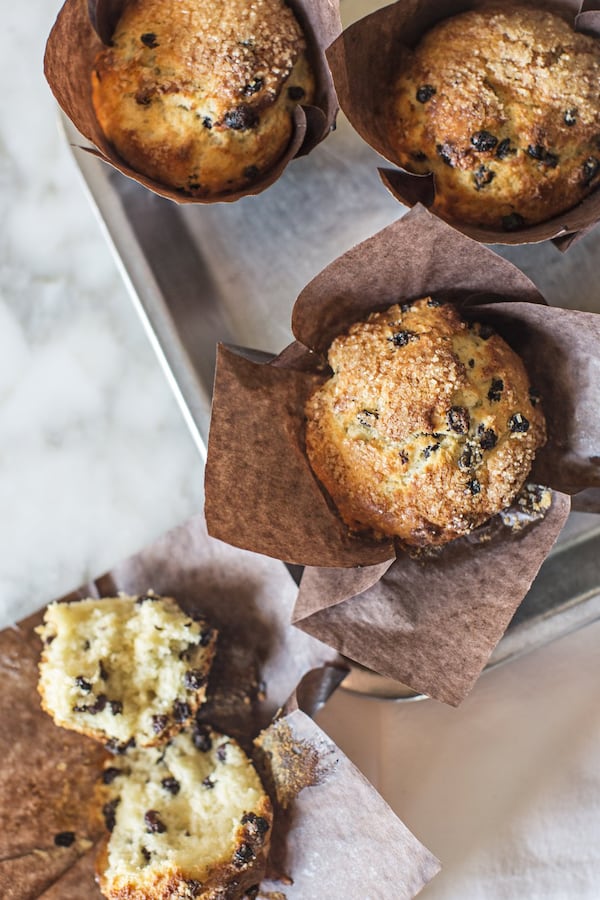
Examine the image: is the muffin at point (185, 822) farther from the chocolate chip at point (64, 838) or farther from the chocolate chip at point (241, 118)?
the chocolate chip at point (241, 118)

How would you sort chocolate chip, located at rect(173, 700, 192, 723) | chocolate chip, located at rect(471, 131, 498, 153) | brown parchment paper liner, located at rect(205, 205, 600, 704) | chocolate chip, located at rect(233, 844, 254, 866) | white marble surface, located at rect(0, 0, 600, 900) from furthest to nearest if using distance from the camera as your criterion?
white marble surface, located at rect(0, 0, 600, 900) → chocolate chip, located at rect(173, 700, 192, 723) → chocolate chip, located at rect(233, 844, 254, 866) → chocolate chip, located at rect(471, 131, 498, 153) → brown parchment paper liner, located at rect(205, 205, 600, 704)

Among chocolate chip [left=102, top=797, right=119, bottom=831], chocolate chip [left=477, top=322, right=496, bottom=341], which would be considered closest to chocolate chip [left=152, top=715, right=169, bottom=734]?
chocolate chip [left=102, top=797, right=119, bottom=831]

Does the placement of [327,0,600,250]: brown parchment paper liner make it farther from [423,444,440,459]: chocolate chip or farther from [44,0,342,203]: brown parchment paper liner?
[423,444,440,459]: chocolate chip

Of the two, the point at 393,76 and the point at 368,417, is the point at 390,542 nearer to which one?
the point at 368,417

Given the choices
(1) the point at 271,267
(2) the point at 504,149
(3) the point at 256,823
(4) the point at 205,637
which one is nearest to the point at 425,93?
(2) the point at 504,149

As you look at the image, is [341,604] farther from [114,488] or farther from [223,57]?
[223,57]

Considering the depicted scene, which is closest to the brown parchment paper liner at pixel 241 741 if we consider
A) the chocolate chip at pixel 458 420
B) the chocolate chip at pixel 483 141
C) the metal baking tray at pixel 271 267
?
the metal baking tray at pixel 271 267

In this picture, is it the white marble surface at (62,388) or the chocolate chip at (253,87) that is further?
the white marble surface at (62,388)
